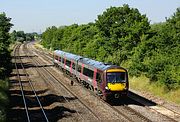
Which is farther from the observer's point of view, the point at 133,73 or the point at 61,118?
the point at 133,73

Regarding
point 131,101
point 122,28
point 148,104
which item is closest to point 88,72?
point 131,101

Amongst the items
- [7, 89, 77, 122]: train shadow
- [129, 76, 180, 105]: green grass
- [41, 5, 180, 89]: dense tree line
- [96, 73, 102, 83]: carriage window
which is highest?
[41, 5, 180, 89]: dense tree line

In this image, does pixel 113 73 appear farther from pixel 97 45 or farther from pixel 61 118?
pixel 97 45

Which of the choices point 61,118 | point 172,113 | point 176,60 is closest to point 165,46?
point 176,60

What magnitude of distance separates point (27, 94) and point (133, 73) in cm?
1076

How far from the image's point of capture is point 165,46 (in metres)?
33.4

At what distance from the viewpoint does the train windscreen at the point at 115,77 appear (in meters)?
26.0

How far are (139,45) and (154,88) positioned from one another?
7.55m

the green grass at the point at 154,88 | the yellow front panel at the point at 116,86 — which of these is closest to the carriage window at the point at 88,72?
the yellow front panel at the point at 116,86

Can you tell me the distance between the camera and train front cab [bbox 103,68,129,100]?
1017 inches

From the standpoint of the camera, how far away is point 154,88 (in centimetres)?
3100

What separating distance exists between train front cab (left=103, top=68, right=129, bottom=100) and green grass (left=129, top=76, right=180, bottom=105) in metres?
4.00

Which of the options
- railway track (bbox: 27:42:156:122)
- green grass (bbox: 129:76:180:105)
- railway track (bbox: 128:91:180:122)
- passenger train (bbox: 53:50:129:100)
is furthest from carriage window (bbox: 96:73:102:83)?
green grass (bbox: 129:76:180:105)

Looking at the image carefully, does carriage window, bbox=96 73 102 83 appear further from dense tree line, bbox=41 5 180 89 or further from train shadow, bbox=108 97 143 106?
dense tree line, bbox=41 5 180 89
